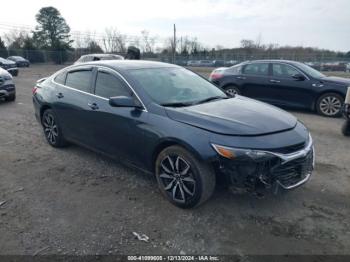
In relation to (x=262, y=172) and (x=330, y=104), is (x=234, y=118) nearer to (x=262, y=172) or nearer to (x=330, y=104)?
(x=262, y=172)

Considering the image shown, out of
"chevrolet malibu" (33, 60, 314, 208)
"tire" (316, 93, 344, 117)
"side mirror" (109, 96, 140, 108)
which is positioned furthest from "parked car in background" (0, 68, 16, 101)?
"tire" (316, 93, 344, 117)

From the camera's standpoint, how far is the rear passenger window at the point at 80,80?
4625mm

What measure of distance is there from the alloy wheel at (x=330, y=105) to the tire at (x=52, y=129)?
22.4 ft

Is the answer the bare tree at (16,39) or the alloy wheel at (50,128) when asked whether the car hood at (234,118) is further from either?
the bare tree at (16,39)

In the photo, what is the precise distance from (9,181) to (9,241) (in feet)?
4.91

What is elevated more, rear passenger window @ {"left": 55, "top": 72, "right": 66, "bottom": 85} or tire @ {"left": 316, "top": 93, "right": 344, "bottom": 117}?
rear passenger window @ {"left": 55, "top": 72, "right": 66, "bottom": 85}

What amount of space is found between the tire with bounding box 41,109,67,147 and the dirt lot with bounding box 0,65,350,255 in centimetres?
60

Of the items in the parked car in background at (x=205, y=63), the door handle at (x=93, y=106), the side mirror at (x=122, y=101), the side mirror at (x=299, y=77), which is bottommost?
the parked car in background at (x=205, y=63)

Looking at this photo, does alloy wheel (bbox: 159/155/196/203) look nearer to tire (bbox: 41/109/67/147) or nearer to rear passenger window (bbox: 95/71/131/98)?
rear passenger window (bbox: 95/71/131/98)

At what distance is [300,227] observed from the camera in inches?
124

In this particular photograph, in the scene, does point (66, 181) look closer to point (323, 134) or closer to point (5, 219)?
point (5, 219)

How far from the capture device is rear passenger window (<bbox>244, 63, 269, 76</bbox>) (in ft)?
30.6

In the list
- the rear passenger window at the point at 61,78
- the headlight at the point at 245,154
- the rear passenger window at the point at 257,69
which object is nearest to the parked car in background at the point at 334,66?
the rear passenger window at the point at 257,69

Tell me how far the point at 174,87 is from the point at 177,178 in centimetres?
134
